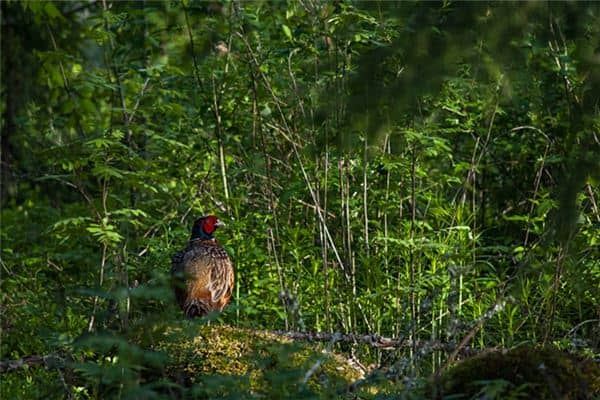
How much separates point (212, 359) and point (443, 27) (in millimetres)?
2685

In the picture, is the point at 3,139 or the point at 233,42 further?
the point at 3,139

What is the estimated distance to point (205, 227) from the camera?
24.6 feet

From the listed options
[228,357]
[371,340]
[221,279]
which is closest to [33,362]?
[228,357]

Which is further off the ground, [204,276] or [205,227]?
[205,227]

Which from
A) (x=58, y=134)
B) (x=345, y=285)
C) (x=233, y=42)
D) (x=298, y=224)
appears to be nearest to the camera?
(x=345, y=285)

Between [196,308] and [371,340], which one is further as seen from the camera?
[196,308]

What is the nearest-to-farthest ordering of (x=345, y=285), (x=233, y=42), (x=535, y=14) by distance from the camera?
(x=535, y=14) < (x=345, y=285) < (x=233, y=42)

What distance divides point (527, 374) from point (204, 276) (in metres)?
3.08

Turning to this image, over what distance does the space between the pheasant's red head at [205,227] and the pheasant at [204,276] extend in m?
0.08

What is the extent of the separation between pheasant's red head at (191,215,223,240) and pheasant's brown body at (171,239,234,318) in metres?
0.16

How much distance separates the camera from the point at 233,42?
851 cm

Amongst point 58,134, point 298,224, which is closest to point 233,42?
point 298,224

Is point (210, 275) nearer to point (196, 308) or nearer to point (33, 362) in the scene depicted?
point (196, 308)

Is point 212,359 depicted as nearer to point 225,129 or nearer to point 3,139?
point 225,129
